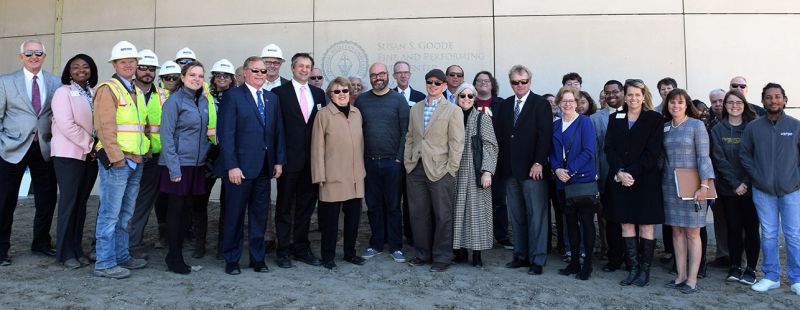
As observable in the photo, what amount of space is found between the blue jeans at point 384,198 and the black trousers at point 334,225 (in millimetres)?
312

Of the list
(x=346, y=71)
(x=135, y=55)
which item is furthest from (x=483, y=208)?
(x=346, y=71)

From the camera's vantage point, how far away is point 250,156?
4578mm

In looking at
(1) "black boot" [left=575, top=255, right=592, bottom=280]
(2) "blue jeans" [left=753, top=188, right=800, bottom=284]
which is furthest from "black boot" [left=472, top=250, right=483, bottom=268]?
(2) "blue jeans" [left=753, top=188, right=800, bottom=284]

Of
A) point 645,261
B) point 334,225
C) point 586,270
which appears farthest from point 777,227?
point 334,225

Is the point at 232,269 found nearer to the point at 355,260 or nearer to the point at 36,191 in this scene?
the point at 355,260

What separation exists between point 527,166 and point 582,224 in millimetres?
→ 704

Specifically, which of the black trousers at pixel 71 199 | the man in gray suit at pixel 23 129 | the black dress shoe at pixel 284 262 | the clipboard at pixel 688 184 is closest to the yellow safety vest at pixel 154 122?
the black trousers at pixel 71 199

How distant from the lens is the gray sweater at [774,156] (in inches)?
169

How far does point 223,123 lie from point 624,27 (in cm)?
610

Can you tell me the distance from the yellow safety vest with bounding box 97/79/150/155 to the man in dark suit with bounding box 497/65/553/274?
10.7 ft

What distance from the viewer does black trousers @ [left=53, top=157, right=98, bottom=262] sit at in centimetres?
451

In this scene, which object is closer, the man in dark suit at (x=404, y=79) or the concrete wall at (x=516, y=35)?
the man in dark suit at (x=404, y=79)

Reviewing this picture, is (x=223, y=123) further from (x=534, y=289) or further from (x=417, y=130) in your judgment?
(x=534, y=289)

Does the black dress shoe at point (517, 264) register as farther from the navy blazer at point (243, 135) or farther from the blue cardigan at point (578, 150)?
the navy blazer at point (243, 135)
